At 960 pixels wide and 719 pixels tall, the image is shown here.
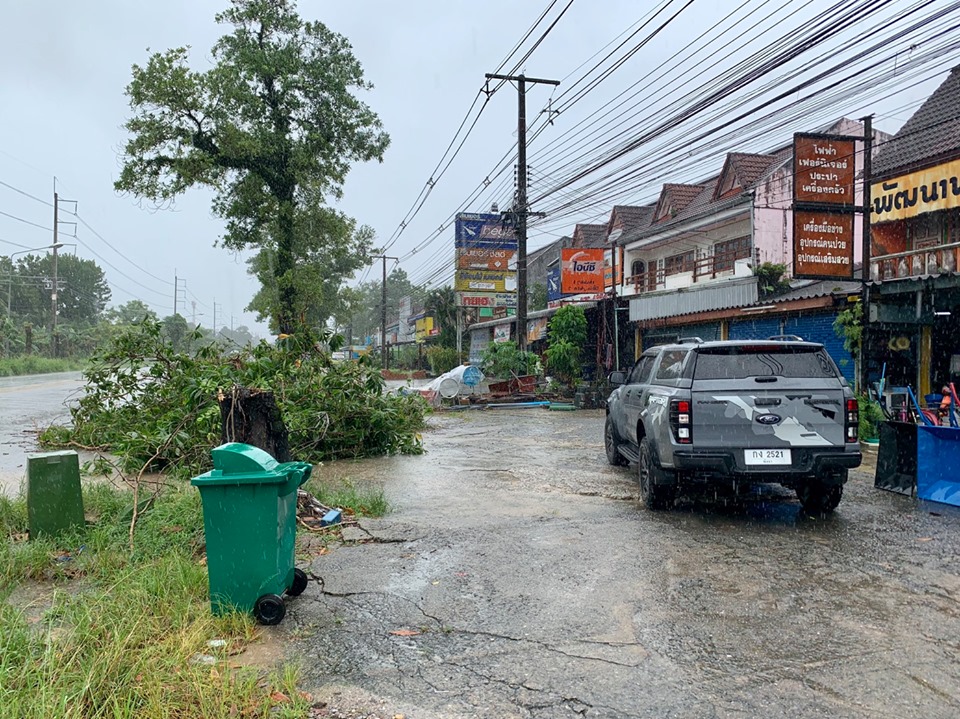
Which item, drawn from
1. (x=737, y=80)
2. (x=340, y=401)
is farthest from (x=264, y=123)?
(x=737, y=80)

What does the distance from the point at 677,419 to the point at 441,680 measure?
3.73 metres

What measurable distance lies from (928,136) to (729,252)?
9831mm

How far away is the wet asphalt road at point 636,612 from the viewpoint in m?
3.44

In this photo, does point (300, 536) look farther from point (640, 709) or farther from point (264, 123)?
point (264, 123)

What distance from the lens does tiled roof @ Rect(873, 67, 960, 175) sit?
54.9 ft

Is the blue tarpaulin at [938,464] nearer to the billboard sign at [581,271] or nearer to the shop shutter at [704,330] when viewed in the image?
the shop shutter at [704,330]

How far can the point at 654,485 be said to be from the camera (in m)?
7.15

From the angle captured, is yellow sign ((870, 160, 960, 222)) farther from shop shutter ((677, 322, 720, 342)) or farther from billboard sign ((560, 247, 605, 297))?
billboard sign ((560, 247, 605, 297))

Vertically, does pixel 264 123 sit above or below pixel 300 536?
above

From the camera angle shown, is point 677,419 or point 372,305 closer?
point 677,419

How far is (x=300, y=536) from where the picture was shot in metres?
6.35

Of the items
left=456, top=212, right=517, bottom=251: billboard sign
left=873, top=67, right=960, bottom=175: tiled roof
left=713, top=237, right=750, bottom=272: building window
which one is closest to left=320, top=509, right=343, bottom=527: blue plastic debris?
left=873, top=67, right=960, bottom=175: tiled roof

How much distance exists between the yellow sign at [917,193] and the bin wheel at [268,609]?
51.9ft

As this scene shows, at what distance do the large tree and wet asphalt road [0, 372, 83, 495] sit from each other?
647cm
